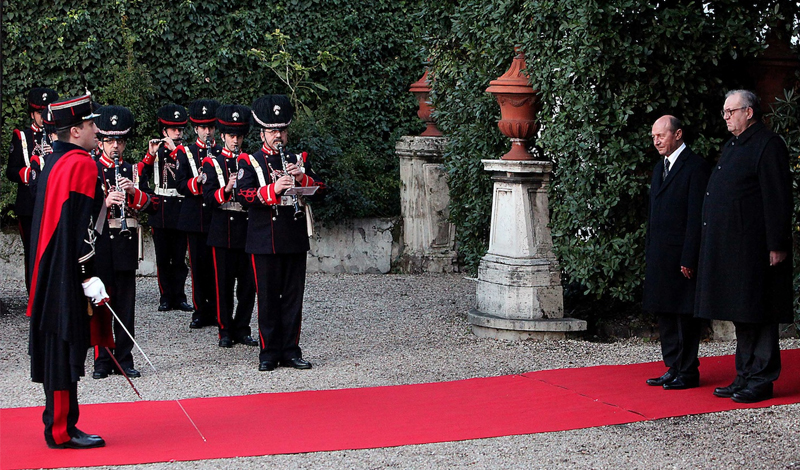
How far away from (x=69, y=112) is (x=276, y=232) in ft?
6.98

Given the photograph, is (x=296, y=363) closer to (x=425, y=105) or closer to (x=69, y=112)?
(x=69, y=112)

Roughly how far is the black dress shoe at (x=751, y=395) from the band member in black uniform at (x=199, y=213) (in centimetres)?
451

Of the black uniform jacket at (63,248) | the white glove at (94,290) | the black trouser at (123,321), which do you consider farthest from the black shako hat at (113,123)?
the white glove at (94,290)

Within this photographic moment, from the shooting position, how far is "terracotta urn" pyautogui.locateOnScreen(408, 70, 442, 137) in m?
12.1

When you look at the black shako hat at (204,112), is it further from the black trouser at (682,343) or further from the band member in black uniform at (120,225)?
the black trouser at (682,343)

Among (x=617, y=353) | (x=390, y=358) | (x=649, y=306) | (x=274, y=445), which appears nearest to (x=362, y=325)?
(x=390, y=358)

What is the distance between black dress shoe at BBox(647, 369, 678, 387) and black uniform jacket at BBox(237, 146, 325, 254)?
2428 millimetres

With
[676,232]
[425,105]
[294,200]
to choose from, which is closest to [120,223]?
[294,200]

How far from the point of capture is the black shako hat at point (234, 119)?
802 centimetres

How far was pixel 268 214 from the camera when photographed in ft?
22.6

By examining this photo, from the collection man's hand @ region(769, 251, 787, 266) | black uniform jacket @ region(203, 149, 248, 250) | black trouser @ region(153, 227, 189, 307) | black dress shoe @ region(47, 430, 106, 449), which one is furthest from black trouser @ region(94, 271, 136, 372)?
man's hand @ region(769, 251, 787, 266)

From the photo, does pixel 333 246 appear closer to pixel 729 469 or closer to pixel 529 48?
pixel 529 48

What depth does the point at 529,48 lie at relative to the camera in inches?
316

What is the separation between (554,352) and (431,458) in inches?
107
